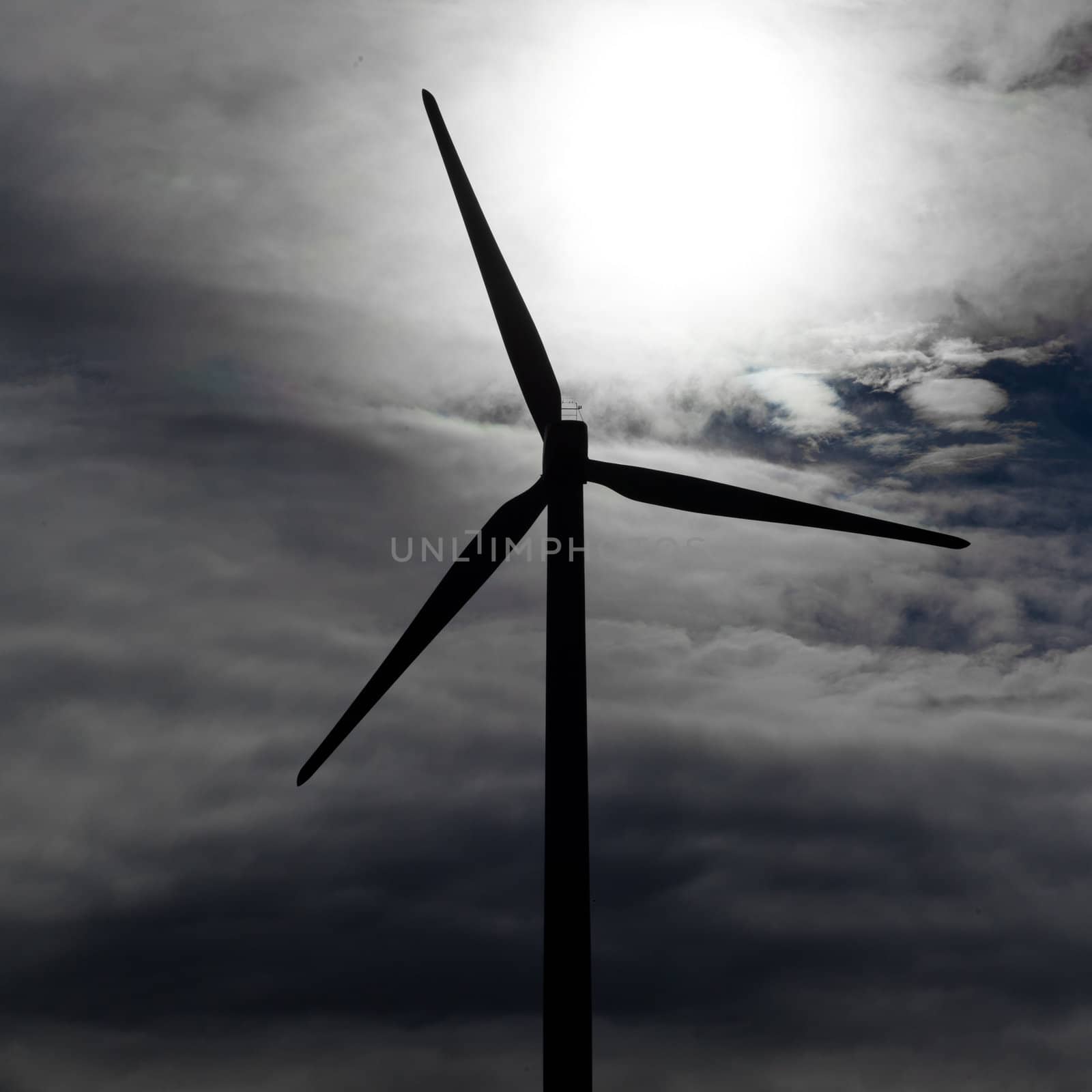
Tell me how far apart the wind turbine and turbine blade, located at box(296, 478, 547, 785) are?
0.09ft

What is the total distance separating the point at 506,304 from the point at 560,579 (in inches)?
343

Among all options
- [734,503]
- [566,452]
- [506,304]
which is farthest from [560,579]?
[506,304]

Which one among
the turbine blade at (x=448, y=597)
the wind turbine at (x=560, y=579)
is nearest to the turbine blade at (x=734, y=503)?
the wind turbine at (x=560, y=579)

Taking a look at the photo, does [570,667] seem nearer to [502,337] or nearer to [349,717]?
[349,717]

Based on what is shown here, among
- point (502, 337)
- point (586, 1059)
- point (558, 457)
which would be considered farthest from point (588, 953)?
point (502, 337)

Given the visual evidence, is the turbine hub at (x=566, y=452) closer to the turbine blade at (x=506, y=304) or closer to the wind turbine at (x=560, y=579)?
the wind turbine at (x=560, y=579)

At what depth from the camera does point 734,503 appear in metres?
29.1

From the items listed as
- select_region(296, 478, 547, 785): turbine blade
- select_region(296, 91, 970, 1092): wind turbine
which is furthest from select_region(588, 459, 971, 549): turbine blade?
select_region(296, 478, 547, 785): turbine blade

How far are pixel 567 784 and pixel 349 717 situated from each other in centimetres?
632

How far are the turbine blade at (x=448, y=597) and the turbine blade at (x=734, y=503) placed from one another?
190 cm

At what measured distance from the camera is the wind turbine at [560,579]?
2280 cm

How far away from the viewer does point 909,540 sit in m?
28.9

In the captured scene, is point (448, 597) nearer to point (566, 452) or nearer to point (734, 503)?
point (566, 452)

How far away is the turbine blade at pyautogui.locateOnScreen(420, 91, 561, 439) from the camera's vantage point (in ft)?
97.1
